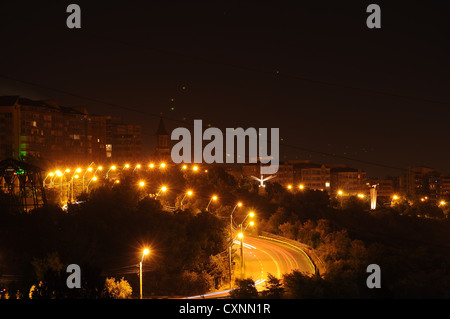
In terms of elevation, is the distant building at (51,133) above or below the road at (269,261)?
above

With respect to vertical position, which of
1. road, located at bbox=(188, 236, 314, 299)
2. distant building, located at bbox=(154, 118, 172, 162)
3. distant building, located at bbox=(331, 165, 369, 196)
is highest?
distant building, located at bbox=(154, 118, 172, 162)

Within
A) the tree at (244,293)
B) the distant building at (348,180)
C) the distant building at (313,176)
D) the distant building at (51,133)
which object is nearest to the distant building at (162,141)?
the distant building at (51,133)

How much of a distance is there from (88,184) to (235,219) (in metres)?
14.6

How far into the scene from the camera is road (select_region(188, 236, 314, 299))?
2992cm

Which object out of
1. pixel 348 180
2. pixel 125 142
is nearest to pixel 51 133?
pixel 125 142

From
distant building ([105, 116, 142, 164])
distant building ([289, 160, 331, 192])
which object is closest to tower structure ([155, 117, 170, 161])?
distant building ([105, 116, 142, 164])

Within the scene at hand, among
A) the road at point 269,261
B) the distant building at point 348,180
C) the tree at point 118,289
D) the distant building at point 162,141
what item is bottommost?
the tree at point 118,289

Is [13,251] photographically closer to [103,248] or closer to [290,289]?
[103,248]

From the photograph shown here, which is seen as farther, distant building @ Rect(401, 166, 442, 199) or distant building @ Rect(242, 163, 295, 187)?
distant building @ Rect(401, 166, 442, 199)

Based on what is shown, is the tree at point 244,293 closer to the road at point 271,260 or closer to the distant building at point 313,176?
the road at point 271,260

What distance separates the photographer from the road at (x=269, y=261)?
29.9m

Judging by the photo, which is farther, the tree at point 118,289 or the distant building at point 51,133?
the distant building at point 51,133

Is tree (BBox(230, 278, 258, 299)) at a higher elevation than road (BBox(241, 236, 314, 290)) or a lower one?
lower

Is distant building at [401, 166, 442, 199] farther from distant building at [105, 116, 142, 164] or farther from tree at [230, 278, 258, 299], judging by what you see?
tree at [230, 278, 258, 299]
